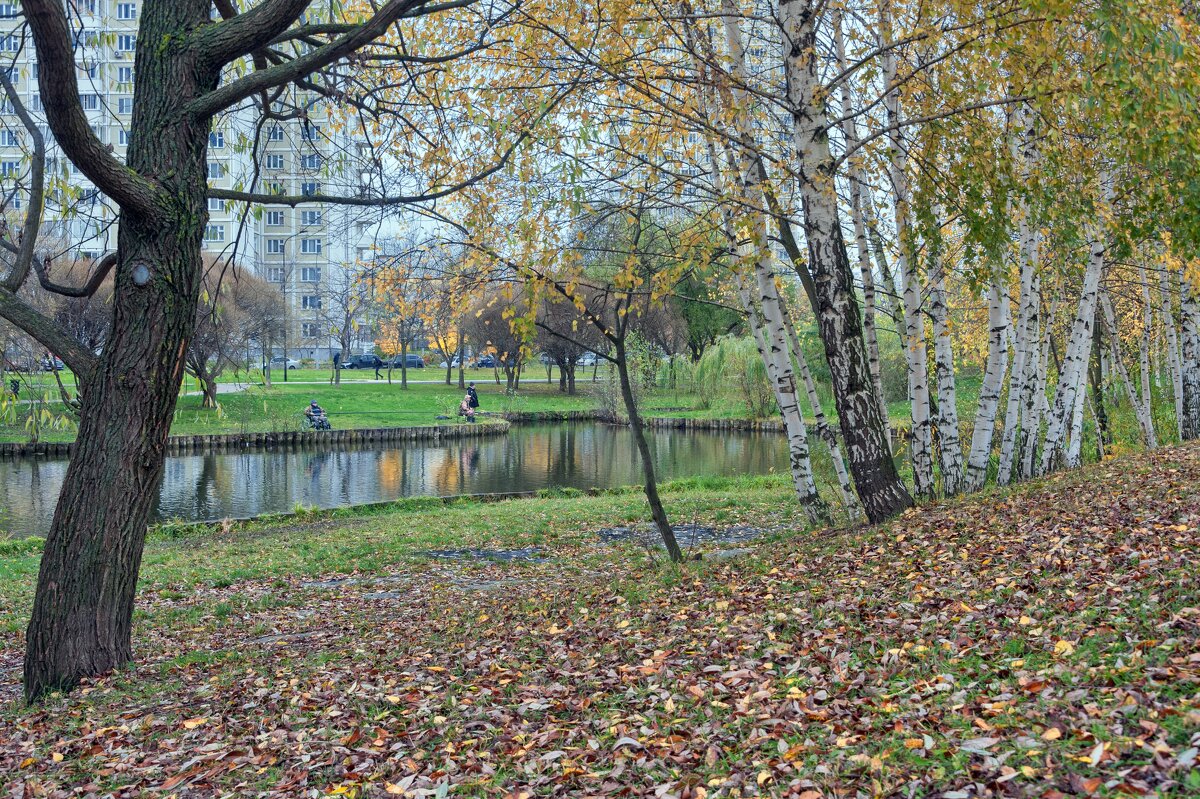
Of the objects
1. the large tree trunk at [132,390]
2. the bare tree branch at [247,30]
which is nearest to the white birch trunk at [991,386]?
the bare tree branch at [247,30]

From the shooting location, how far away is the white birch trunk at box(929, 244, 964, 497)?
938 cm

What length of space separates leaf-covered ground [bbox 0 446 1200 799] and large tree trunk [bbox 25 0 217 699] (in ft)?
1.71

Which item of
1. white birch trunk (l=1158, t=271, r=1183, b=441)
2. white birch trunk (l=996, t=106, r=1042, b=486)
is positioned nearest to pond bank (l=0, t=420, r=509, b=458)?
white birch trunk (l=996, t=106, r=1042, b=486)

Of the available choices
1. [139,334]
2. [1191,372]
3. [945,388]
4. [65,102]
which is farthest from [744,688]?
[1191,372]

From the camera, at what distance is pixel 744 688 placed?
4504 millimetres

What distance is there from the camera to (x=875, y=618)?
17.2ft

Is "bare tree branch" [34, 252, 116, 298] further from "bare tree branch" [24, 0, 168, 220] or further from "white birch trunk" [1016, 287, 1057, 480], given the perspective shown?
"white birch trunk" [1016, 287, 1057, 480]

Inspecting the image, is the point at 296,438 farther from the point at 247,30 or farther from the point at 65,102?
the point at 65,102

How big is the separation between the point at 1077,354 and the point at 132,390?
1060cm

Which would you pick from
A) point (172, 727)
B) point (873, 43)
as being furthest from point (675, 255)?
point (172, 727)

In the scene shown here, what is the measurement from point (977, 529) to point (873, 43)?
18.5ft

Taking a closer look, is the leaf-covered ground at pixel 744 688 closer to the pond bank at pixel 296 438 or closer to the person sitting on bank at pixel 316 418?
the pond bank at pixel 296 438

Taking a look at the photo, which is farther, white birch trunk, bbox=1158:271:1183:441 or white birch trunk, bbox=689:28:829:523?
white birch trunk, bbox=1158:271:1183:441

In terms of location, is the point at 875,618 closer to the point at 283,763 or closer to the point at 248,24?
the point at 283,763
